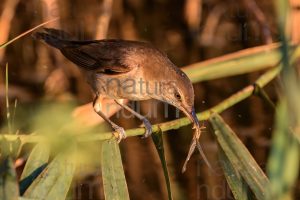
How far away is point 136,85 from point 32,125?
83cm

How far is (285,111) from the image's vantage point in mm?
2498

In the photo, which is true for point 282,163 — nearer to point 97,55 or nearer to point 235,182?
point 235,182

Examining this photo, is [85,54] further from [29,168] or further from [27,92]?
[27,92]

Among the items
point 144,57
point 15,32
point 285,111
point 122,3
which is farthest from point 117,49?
point 122,3

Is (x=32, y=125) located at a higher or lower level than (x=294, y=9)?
lower

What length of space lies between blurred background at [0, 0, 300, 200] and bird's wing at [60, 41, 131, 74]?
305 millimetres

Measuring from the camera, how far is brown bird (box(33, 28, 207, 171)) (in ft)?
13.0

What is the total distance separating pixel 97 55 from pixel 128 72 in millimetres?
260

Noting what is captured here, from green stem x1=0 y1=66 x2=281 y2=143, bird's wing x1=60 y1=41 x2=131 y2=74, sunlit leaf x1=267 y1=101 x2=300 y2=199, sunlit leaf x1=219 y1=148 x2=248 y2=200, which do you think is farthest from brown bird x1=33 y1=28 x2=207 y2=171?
sunlit leaf x1=267 y1=101 x2=300 y2=199

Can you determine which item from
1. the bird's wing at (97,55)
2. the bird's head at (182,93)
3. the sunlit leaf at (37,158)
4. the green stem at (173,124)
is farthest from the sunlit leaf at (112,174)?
the bird's wing at (97,55)

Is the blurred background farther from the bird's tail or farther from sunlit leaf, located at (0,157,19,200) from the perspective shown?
sunlit leaf, located at (0,157,19,200)

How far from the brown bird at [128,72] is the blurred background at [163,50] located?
0.82 ft

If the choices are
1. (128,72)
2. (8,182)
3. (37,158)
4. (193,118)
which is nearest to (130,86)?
(128,72)

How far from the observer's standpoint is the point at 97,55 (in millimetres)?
4281
